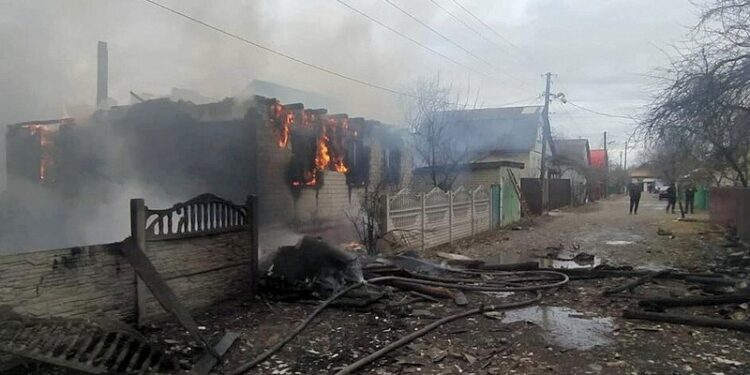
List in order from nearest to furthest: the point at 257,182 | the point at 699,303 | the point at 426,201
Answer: the point at 699,303, the point at 257,182, the point at 426,201

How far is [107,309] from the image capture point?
4379mm

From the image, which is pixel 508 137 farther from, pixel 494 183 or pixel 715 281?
pixel 715 281

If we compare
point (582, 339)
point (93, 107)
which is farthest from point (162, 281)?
point (93, 107)

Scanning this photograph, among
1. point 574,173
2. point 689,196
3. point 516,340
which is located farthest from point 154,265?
point 574,173

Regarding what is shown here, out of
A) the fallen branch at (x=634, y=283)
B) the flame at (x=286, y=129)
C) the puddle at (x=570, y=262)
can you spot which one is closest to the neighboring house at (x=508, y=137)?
the puddle at (x=570, y=262)

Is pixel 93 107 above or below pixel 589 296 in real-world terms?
above

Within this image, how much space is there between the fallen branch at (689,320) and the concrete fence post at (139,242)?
4.84 meters

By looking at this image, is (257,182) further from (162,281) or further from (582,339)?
(582,339)

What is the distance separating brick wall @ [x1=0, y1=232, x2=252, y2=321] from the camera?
379cm

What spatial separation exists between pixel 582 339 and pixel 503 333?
0.71 meters

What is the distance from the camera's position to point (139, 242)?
4676 millimetres

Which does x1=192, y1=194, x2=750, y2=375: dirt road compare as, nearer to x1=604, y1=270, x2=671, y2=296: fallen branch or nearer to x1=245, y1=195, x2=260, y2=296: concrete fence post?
x1=604, y1=270, x2=671, y2=296: fallen branch

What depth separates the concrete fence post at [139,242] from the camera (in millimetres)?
4641

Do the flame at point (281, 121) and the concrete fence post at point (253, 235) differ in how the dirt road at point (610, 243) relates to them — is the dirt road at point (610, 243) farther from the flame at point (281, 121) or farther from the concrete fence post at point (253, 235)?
the concrete fence post at point (253, 235)
